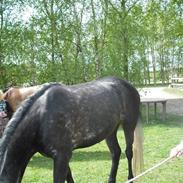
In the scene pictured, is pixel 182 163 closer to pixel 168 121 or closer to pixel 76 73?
pixel 168 121

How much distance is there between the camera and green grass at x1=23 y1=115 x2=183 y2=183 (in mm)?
5777

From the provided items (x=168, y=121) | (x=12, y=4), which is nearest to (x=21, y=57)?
(x=12, y=4)

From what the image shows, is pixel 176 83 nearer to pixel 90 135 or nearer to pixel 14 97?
pixel 14 97

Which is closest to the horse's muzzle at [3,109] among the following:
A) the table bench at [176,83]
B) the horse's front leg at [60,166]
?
the horse's front leg at [60,166]

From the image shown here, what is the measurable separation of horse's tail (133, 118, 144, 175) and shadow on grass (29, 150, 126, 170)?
58.4 inches

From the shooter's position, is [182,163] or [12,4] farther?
[12,4]

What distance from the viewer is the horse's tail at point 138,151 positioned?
18.5ft

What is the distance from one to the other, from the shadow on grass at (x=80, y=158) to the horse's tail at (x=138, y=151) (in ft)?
4.86

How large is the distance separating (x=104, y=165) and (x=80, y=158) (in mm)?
897

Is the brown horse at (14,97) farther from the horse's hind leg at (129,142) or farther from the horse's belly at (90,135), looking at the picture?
the horse's belly at (90,135)

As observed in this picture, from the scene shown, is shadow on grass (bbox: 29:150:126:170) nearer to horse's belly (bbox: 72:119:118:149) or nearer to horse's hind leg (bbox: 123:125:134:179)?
horse's hind leg (bbox: 123:125:134:179)

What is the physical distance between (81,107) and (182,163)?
291 centimetres

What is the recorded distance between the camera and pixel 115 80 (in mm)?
5492

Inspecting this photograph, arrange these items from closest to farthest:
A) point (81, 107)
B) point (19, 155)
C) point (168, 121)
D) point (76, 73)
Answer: point (19, 155), point (81, 107), point (168, 121), point (76, 73)
